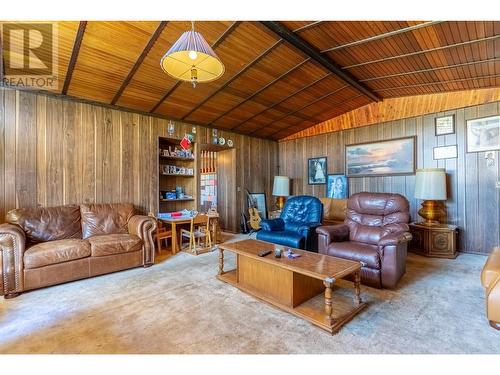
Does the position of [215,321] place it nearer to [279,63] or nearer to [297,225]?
[297,225]

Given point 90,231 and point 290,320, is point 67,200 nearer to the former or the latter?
point 90,231

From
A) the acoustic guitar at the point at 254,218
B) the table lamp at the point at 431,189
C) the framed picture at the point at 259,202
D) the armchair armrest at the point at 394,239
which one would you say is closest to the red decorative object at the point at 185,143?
the framed picture at the point at 259,202

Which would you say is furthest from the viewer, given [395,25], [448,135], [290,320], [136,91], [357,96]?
[357,96]

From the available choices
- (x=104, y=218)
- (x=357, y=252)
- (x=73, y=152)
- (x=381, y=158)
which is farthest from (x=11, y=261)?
(x=381, y=158)

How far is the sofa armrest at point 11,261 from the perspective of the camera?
103 inches

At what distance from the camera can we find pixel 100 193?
162 inches

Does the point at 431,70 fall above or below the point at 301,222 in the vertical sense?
above

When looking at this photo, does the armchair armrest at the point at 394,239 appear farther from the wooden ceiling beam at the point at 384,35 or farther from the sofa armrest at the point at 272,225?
the wooden ceiling beam at the point at 384,35

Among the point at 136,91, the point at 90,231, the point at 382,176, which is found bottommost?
the point at 90,231

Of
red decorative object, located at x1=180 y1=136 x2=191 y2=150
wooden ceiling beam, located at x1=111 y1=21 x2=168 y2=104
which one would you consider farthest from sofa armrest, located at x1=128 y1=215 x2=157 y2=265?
wooden ceiling beam, located at x1=111 y1=21 x2=168 y2=104

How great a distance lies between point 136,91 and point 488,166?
5963 millimetres

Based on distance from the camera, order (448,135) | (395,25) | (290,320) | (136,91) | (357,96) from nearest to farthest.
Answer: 1. (290,320)
2. (395,25)
3. (136,91)
4. (448,135)
5. (357,96)

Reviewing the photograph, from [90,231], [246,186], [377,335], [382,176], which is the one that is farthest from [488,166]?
[90,231]

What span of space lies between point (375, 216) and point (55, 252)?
4.12 metres
